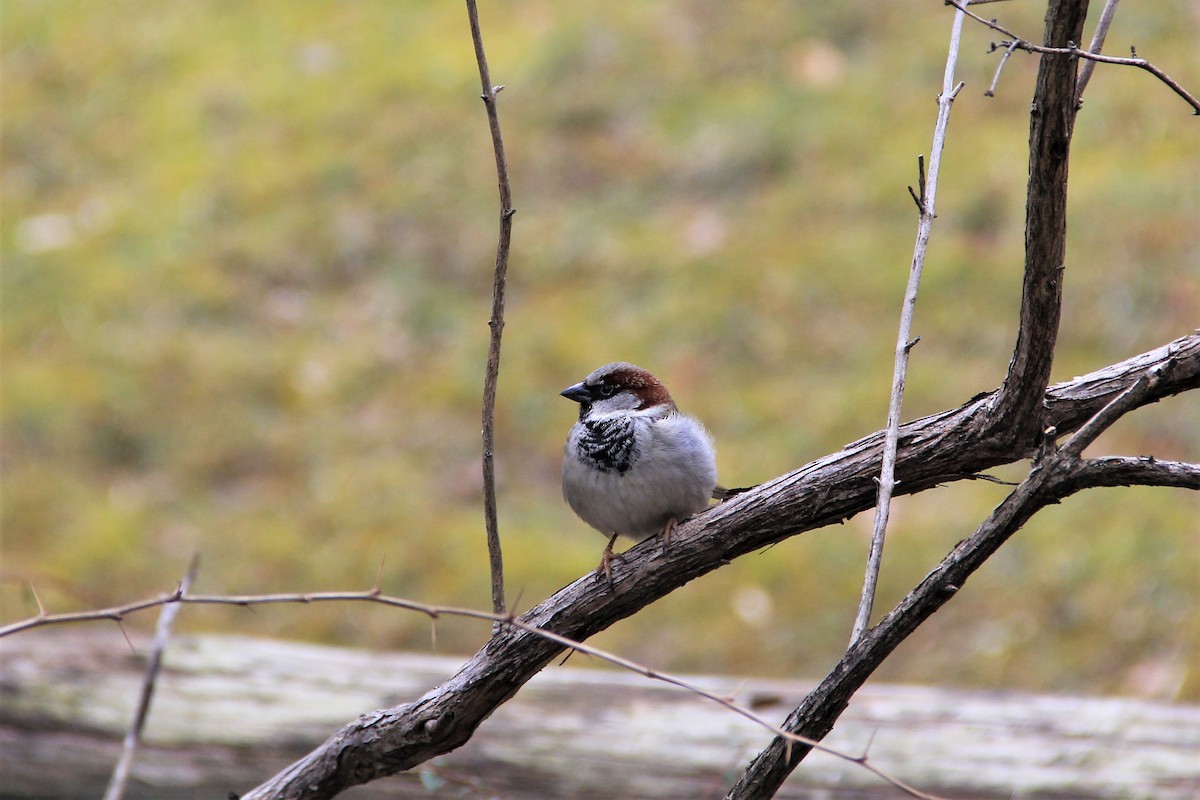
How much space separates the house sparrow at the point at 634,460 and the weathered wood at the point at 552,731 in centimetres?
59

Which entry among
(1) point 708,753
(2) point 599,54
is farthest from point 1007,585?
(2) point 599,54

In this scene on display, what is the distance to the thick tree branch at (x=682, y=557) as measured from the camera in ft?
7.00

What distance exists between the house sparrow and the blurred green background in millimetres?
1588

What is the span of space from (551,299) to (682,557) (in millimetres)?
3915

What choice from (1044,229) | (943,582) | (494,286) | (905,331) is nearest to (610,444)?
(494,286)

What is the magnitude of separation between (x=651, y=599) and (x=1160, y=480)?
0.89 metres

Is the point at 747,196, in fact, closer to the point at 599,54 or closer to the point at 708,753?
the point at 599,54

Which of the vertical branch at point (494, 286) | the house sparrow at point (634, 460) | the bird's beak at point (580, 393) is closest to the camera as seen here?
the vertical branch at point (494, 286)

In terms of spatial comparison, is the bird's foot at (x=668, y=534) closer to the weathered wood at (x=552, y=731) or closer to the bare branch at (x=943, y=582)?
the bare branch at (x=943, y=582)

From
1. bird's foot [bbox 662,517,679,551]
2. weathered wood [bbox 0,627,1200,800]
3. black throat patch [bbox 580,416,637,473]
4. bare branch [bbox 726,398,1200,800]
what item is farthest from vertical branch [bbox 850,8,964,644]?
weathered wood [bbox 0,627,1200,800]

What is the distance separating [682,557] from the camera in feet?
7.61

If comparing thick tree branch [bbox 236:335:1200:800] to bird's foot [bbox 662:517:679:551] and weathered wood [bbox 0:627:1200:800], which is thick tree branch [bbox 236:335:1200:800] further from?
weathered wood [bbox 0:627:1200:800]

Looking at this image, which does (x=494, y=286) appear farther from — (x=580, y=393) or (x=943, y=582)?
(x=580, y=393)

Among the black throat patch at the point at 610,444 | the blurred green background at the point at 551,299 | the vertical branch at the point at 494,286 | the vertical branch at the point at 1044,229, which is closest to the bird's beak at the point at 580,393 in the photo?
the black throat patch at the point at 610,444
